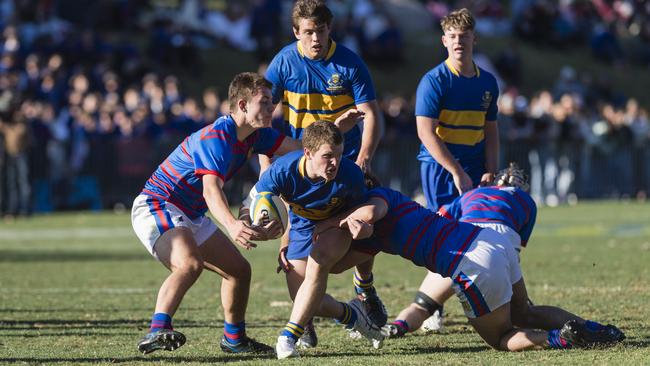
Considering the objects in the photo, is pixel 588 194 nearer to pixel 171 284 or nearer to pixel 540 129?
pixel 540 129

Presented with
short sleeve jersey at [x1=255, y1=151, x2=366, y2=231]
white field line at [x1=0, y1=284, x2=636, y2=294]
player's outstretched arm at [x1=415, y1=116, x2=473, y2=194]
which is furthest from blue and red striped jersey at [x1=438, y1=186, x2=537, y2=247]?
white field line at [x1=0, y1=284, x2=636, y2=294]

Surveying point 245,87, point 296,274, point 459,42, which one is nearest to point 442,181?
point 459,42

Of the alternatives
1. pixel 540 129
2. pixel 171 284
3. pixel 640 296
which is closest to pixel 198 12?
pixel 540 129

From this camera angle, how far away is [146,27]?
92.7ft

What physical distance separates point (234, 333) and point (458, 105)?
2.60 metres

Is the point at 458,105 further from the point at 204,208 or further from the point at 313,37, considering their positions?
the point at 204,208

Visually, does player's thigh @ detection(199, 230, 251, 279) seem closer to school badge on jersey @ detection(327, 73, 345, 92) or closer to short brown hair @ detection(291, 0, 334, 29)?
school badge on jersey @ detection(327, 73, 345, 92)

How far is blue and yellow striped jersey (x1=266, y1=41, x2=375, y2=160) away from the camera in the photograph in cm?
894

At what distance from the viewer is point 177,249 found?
7.63 meters

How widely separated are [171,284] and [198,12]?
22399 mm

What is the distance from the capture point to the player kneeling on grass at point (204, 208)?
749cm

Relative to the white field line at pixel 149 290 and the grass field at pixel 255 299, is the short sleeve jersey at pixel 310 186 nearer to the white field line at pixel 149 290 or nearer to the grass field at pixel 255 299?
the grass field at pixel 255 299

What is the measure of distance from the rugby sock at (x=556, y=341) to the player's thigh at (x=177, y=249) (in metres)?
2.15

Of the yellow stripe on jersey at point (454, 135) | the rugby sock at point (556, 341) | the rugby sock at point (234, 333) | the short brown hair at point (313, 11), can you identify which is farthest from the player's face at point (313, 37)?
the rugby sock at point (556, 341)
